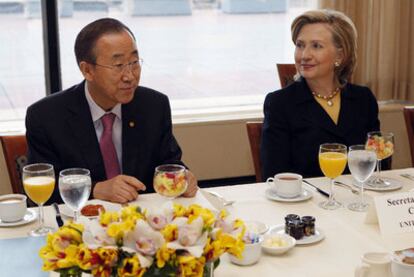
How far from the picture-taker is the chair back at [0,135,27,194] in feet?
8.19

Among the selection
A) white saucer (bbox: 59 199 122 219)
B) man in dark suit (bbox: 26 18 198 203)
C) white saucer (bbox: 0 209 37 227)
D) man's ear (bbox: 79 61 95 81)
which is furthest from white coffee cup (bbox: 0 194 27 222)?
man's ear (bbox: 79 61 95 81)

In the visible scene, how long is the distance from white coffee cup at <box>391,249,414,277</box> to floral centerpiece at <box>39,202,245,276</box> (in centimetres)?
43

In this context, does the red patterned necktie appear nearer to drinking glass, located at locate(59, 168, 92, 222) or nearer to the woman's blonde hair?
drinking glass, located at locate(59, 168, 92, 222)

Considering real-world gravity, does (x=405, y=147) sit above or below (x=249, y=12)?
below

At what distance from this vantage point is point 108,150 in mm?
2551

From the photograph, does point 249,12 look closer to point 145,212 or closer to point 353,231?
point 353,231

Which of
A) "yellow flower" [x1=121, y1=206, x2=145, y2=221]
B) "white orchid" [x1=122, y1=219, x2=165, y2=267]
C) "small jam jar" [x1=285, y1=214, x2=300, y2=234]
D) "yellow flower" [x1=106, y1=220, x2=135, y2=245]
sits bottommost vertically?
"small jam jar" [x1=285, y1=214, x2=300, y2=234]

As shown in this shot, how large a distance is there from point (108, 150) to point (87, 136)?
0.33 feet

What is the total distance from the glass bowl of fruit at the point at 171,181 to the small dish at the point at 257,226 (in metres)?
0.25

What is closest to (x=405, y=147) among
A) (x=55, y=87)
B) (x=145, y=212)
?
(x=55, y=87)

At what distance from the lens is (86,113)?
2531 mm

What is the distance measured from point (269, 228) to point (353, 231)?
0.78 ft

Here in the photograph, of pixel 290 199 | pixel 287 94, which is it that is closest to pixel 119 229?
pixel 290 199

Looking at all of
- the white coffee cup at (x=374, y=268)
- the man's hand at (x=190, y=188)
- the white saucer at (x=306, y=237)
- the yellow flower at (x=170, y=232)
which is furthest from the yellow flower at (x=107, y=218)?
the man's hand at (x=190, y=188)
